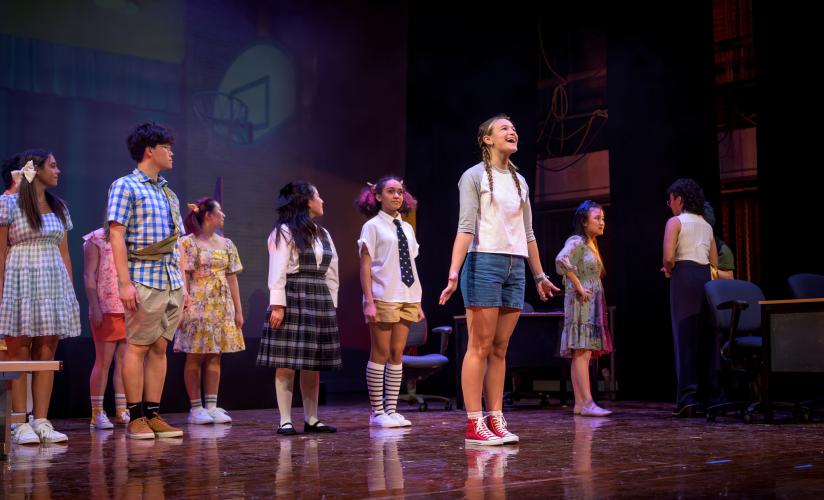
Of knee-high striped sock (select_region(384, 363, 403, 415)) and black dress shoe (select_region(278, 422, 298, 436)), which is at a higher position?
knee-high striped sock (select_region(384, 363, 403, 415))

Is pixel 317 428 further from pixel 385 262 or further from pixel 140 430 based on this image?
pixel 385 262

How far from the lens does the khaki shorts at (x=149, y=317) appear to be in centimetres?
417

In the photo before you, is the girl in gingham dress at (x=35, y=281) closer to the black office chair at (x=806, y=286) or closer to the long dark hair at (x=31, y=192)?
the long dark hair at (x=31, y=192)

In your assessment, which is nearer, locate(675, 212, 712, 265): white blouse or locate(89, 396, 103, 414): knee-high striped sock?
locate(89, 396, 103, 414): knee-high striped sock

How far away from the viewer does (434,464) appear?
10.4ft

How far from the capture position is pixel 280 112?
8547 millimetres

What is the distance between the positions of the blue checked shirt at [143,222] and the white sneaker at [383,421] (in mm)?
1436

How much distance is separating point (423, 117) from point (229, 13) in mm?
2160

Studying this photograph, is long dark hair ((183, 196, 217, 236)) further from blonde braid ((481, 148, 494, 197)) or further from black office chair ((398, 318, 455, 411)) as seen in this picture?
blonde braid ((481, 148, 494, 197))

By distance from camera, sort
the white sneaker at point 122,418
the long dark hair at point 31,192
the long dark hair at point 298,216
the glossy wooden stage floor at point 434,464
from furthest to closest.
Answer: the white sneaker at point 122,418 → the long dark hair at point 298,216 → the long dark hair at point 31,192 → the glossy wooden stage floor at point 434,464

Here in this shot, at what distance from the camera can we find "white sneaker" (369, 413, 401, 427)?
16.4 ft

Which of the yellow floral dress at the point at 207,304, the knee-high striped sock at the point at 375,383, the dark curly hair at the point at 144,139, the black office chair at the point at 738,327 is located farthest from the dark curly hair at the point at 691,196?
the dark curly hair at the point at 144,139

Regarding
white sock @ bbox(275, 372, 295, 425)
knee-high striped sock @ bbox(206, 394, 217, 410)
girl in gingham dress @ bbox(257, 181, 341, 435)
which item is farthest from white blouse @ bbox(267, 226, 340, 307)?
knee-high striped sock @ bbox(206, 394, 217, 410)

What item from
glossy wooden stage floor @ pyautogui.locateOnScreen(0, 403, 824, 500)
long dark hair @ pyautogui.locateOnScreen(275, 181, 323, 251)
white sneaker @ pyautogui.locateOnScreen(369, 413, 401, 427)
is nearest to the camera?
glossy wooden stage floor @ pyautogui.locateOnScreen(0, 403, 824, 500)
